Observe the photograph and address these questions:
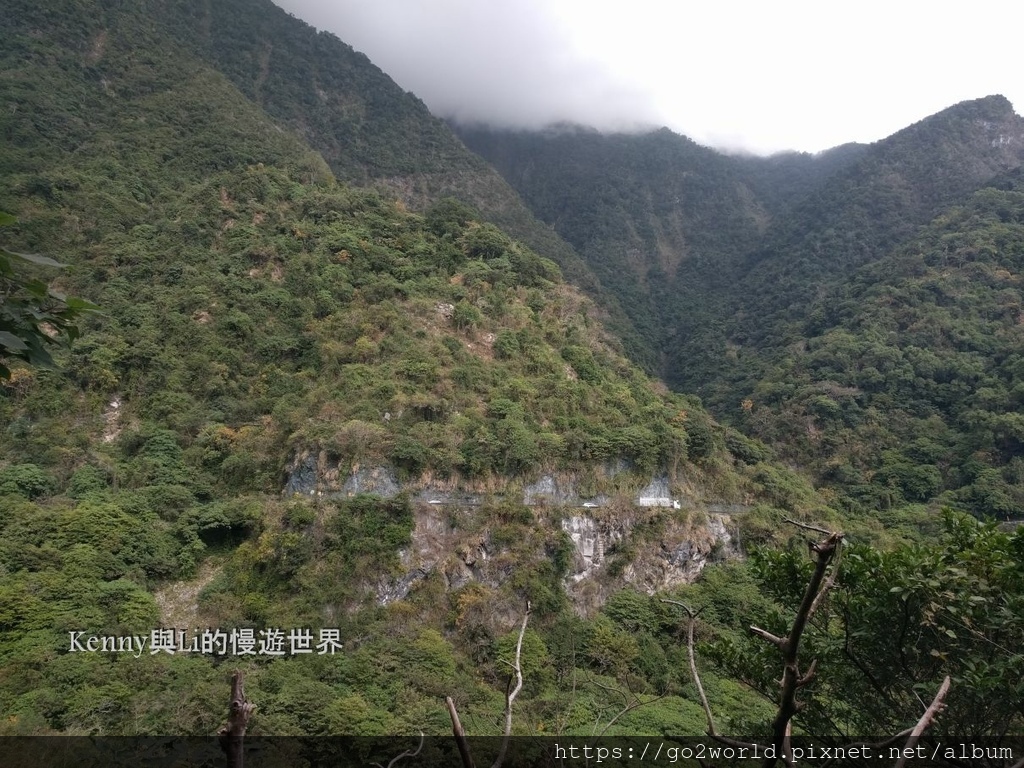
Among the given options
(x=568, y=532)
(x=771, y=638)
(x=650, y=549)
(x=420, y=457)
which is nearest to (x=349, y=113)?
(x=420, y=457)

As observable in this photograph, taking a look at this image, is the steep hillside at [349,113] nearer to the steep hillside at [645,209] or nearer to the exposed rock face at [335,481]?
the steep hillside at [645,209]

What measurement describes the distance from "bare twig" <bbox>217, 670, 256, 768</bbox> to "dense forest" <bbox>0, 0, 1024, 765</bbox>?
771 mm

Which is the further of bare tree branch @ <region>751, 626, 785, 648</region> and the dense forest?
the dense forest

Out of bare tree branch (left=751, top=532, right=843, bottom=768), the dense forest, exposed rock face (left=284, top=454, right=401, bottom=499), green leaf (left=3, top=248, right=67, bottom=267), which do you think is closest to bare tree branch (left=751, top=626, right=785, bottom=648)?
bare tree branch (left=751, top=532, right=843, bottom=768)

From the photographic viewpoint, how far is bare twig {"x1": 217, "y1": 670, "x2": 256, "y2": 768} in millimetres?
970

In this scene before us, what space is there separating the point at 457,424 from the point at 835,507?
18.5m

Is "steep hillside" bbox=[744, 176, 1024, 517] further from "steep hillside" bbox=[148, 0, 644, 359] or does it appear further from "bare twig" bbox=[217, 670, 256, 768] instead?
"bare twig" bbox=[217, 670, 256, 768]

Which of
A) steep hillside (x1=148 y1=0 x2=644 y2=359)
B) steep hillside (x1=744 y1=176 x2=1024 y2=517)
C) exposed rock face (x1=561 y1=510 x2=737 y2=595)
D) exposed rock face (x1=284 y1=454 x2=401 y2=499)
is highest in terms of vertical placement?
steep hillside (x1=148 y1=0 x2=644 y2=359)

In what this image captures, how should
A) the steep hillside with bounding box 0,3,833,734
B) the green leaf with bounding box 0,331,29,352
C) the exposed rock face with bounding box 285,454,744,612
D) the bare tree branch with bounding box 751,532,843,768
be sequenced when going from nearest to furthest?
the bare tree branch with bounding box 751,532,843,768 < the green leaf with bounding box 0,331,29,352 < the steep hillside with bounding box 0,3,833,734 < the exposed rock face with bounding box 285,454,744,612

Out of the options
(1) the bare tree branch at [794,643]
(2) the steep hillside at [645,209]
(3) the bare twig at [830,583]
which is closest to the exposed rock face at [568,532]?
(1) the bare tree branch at [794,643]

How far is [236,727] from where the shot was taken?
40.4 inches

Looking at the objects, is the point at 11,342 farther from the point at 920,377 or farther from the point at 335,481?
the point at 920,377

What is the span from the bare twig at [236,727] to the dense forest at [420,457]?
771mm

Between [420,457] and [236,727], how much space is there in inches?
753
